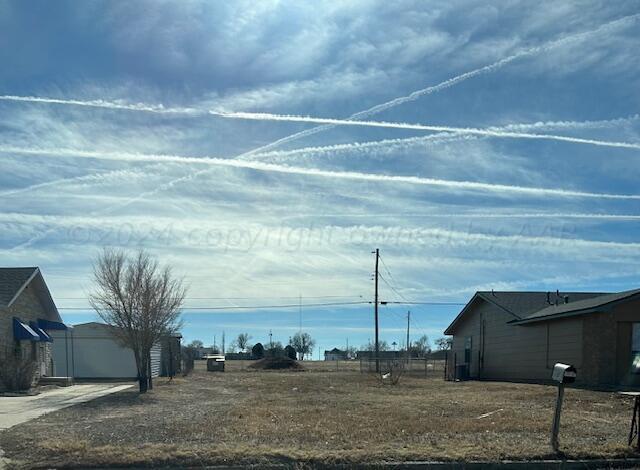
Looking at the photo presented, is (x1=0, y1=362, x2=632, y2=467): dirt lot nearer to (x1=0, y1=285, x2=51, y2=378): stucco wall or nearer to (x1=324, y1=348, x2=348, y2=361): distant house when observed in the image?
(x1=0, y1=285, x2=51, y2=378): stucco wall

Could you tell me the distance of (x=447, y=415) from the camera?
582 inches

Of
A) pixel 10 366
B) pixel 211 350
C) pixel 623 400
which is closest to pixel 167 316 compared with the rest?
pixel 10 366

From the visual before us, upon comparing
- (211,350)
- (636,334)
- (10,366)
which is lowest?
(211,350)

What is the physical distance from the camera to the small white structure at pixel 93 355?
3625cm

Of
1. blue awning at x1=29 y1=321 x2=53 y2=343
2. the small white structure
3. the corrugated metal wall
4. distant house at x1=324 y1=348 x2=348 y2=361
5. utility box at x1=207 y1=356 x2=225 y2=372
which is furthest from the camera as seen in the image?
distant house at x1=324 y1=348 x2=348 y2=361

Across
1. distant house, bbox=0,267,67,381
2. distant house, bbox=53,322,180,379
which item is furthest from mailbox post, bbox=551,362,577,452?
distant house, bbox=53,322,180,379

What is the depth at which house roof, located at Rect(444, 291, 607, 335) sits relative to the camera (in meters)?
32.8

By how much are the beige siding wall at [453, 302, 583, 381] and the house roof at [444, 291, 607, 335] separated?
17.2 inches

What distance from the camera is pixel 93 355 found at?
119 feet

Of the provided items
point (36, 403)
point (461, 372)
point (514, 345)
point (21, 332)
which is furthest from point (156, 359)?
point (514, 345)

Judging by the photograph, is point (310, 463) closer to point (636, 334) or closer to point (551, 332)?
point (636, 334)

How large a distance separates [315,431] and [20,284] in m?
19.1

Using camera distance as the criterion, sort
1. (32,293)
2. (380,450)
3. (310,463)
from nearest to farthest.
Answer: (310,463) → (380,450) → (32,293)

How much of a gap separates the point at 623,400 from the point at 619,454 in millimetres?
9618
